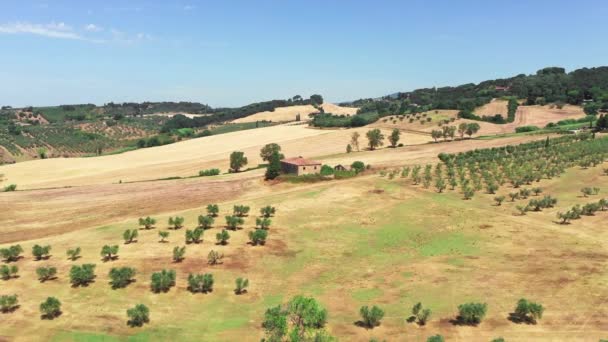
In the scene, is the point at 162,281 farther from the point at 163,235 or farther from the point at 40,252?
the point at 40,252

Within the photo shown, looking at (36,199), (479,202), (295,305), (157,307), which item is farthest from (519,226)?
(36,199)

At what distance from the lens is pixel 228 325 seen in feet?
121

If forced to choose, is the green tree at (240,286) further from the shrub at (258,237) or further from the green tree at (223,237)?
the green tree at (223,237)

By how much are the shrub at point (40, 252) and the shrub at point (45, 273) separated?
17.4 ft

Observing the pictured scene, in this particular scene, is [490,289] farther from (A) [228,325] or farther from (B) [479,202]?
(B) [479,202]

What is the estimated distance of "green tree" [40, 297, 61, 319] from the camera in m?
37.0

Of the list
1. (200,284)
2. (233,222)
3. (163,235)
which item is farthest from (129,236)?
(200,284)

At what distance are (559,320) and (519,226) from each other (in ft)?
82.2

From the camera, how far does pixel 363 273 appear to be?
4731cm

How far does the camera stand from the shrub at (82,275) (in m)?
43.0

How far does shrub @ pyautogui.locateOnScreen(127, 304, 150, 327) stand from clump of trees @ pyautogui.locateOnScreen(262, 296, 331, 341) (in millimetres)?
11902

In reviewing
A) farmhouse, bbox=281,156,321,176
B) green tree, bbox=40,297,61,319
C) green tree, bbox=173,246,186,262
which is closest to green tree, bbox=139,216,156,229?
green tree, bbox=173,246,186,262

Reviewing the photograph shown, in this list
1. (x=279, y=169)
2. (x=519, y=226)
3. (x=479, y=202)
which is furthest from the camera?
(x=279, y=169)

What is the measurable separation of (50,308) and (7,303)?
4401mm
